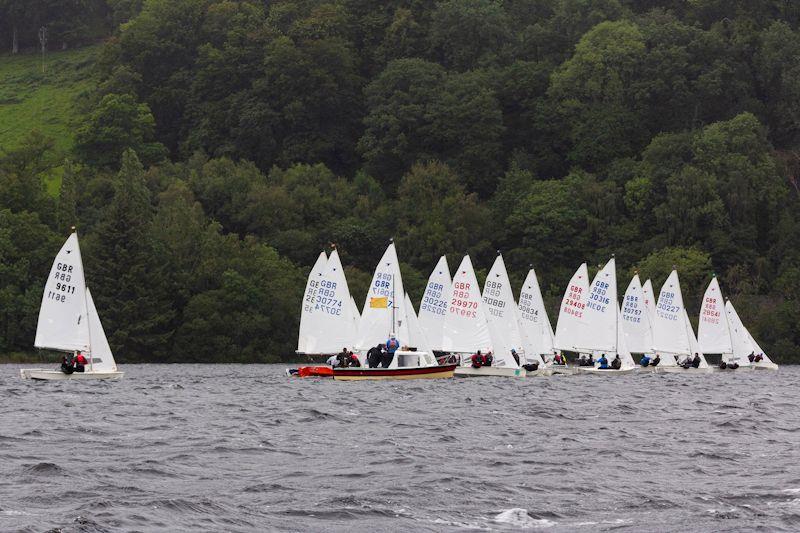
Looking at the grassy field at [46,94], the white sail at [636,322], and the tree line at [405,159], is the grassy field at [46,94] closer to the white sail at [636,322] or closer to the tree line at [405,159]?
the tree line at [405,159]

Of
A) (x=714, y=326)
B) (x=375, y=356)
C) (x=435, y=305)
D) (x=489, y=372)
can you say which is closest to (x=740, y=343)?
(x=714, y=326)

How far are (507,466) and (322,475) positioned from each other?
184 inches

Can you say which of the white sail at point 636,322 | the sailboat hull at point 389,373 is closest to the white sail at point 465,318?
the sailboat hull at point 389,373

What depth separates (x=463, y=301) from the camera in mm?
79750

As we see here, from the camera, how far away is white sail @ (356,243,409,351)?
74.6 m

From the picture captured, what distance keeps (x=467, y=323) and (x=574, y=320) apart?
15.1m

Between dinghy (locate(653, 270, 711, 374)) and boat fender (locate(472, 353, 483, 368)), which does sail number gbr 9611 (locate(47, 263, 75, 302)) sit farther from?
dinghy (locate(653, 270, 711, 374))

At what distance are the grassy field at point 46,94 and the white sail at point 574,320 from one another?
212 ft

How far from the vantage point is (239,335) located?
113 m

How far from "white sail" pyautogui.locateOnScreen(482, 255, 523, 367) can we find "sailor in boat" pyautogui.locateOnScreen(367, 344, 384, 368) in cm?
1117

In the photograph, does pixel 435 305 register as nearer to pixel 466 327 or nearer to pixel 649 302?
pixel 466 327

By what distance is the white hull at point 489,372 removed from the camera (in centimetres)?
7781

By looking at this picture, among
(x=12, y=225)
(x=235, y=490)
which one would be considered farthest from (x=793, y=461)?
(x=12, y=225)

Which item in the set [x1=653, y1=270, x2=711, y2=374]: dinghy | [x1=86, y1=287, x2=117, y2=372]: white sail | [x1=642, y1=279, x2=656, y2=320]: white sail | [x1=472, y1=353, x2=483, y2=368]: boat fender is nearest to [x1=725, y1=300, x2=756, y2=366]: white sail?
[x1=653, y1=270, x2=711, y2=374]: dinghy
